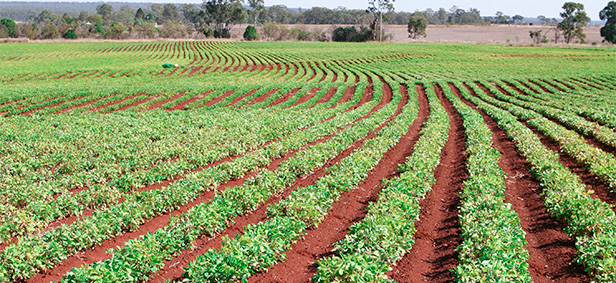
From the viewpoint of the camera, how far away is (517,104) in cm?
2811

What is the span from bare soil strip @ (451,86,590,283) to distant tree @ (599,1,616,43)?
4502 inches

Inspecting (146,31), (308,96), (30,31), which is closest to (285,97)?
(308,96)

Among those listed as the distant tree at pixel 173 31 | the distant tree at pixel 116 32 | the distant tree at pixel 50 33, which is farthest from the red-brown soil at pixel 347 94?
the distant tree at pixel 50 33

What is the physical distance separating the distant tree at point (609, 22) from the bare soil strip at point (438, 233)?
4542 inches

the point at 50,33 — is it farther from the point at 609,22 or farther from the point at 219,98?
the point at 609,22

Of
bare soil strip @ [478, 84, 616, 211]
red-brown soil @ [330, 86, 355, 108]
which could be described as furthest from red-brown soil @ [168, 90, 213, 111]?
bare soil strip @ [478, 84, 616, 211]

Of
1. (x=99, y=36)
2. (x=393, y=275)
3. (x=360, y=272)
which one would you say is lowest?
(x=393, y=275)

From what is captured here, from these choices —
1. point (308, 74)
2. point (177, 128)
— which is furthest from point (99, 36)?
point (177, 128)

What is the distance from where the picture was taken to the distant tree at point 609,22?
335 ft

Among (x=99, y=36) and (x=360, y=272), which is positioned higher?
(x=99, y=36)

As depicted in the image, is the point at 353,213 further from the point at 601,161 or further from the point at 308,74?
the point at 308,74

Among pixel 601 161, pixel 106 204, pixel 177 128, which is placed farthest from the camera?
pixel 177 128

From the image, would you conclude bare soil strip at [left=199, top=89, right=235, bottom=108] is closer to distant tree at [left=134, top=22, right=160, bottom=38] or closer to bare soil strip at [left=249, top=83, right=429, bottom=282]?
bare soil strip at [left=249, top=83, right=429, bottom=282]

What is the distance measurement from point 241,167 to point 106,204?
13.6 feet
